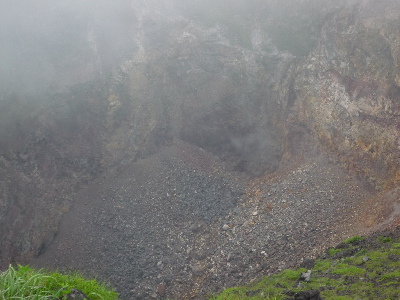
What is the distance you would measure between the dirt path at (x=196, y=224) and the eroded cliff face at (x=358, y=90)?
143cm

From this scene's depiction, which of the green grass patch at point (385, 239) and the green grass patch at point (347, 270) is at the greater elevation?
the green grass patch at point (385, 239)

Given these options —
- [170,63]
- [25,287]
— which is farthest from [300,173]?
[25,287]

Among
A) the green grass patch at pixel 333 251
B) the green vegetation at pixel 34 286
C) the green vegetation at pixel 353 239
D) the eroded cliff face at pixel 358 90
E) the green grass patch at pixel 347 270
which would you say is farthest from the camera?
the eroded cliff face at pixel 358 90

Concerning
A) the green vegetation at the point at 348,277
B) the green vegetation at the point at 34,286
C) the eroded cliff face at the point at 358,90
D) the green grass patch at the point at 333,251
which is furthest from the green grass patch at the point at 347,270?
the green vegetation at the point at 34,286

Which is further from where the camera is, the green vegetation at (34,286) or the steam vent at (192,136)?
the steam vent at (192,136)

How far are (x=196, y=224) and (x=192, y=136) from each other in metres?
7.34

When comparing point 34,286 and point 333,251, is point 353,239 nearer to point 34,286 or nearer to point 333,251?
point 333,251

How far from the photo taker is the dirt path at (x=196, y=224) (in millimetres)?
17328

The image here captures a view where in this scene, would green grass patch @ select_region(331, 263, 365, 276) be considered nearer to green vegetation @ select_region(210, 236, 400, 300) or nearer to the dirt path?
green vegetation @ select_region(210, 236, 400, 300)

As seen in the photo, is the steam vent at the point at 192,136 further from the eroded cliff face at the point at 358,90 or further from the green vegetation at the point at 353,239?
the green vegetation at the point at 353,239

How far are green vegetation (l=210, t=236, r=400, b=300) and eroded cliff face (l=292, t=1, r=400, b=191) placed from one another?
17.1ft

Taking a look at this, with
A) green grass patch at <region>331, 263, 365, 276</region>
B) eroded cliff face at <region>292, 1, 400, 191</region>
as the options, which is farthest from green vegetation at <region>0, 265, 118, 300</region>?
eroded cliff face at <region>292, 1, 400, 191</region>

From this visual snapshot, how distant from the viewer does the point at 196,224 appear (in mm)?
20391

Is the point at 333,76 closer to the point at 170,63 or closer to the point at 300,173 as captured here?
the point at 300,173
